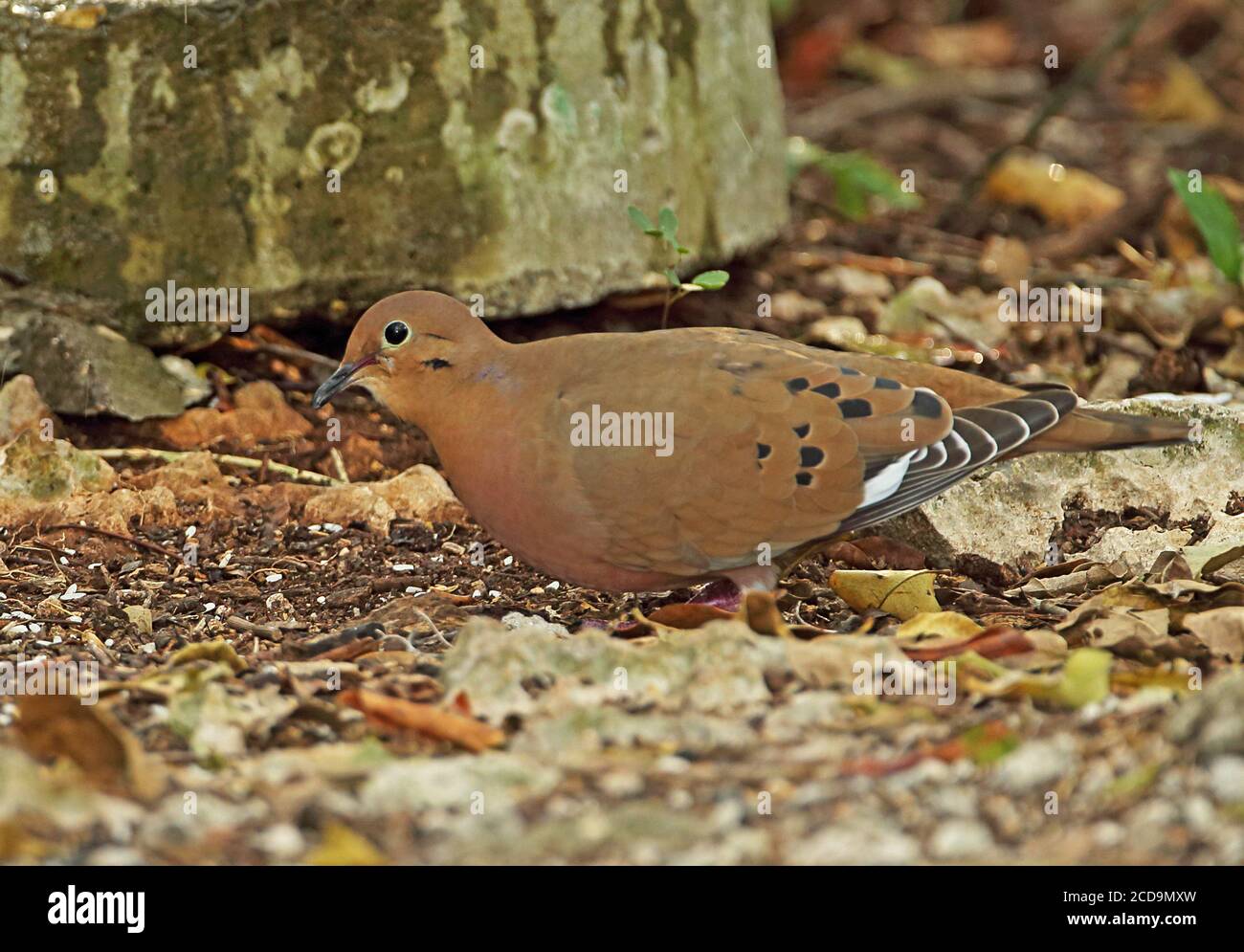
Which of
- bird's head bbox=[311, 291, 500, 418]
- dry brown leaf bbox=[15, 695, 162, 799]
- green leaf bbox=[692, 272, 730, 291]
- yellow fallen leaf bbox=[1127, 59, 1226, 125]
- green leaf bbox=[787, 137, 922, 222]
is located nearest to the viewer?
dry brown leaf bbox=[15, 695, 162, 799]

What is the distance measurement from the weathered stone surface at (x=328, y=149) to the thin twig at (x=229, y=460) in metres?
0.40

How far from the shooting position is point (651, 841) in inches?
111

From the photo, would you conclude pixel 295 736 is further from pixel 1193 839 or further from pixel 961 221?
pixel 961 221

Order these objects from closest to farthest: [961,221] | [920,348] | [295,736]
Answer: [295,736]
[920,348]
[961,221]

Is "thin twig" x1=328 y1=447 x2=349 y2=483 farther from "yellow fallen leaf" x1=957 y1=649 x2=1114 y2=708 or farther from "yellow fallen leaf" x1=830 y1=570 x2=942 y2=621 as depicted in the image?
"yellow fallen leaf" x1=957 y1=649 x2=1114 y2=708

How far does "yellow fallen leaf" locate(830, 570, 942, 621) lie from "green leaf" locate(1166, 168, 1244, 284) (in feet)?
7.64

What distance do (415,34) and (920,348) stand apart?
2.17 meters

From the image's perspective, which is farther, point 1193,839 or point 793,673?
point 793,673

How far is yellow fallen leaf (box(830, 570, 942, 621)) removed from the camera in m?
4.27

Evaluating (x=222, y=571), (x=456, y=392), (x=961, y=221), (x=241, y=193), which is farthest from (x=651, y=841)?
(x=961, y=221)

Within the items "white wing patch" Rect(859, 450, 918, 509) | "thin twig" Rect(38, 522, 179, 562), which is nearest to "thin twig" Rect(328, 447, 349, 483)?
"thin twig" Rect(38, 522, 179, 562)

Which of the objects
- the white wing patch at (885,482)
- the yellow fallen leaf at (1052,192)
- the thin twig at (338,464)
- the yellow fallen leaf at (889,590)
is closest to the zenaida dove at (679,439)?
the white wing patch at (885,482)

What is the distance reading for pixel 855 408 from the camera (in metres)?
4.23

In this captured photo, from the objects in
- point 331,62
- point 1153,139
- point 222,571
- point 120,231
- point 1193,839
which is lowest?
point 1193,839
